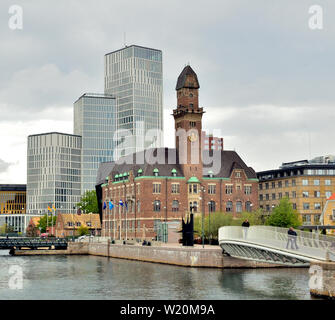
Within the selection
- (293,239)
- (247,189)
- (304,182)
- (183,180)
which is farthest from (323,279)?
(304,182)

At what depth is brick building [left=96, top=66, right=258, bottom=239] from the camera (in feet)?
434

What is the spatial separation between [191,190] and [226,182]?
914 cm

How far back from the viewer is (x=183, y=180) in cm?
13488

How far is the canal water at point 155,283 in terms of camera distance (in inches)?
2159

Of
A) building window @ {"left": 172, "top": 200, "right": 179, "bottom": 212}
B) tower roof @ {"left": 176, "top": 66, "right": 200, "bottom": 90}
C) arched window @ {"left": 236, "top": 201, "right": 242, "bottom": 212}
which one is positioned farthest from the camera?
arched window @ {"left": 236, "top": 201, "right": 242, "bottom": 212}

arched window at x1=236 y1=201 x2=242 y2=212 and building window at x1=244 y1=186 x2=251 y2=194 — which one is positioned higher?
building window at x1=244 y1=186 x2=251 y2=194

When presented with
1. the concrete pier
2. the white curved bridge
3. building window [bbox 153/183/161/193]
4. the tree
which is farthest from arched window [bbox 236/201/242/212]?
the white curved bridge

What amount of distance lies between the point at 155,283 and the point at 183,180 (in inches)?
2835

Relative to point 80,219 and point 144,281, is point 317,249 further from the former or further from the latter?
point 80,219

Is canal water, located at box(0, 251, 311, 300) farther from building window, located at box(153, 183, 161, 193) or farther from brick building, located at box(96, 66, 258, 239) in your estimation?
building window, located at box(153, 183, 161, 193)

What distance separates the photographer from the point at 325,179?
148 m

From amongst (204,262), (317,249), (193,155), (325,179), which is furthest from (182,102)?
(317,249)

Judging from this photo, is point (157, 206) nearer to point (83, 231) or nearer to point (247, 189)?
point (247, 189)

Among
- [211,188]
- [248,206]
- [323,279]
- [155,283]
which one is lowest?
[155,283]
